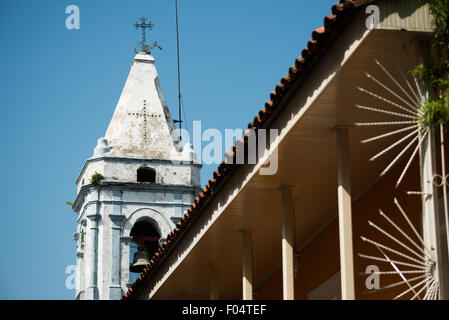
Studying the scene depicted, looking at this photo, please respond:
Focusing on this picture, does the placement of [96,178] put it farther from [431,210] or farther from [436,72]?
[431,210]

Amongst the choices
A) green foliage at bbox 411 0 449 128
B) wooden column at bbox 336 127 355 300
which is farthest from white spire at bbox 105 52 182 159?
green foliage at bbox 411 0 449 128

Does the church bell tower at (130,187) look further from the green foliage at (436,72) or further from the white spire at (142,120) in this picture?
the green foliage at (436,72)

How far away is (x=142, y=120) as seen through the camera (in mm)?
38344

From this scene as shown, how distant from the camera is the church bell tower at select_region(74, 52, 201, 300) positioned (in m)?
36.3

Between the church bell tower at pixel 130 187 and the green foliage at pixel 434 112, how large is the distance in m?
26.0

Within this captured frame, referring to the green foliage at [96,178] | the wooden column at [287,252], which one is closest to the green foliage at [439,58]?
the wooden column at [287,252]

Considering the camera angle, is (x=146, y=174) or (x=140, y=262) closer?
(x=140, y=262)

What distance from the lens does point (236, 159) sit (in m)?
13.3

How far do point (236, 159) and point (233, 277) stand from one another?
443 cm

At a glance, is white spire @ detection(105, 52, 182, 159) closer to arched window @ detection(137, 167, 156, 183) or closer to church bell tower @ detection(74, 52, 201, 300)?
church bell tower @ detection(74, 52, 201, 300)

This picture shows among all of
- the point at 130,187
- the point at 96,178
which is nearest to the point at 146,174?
the point at 130,187

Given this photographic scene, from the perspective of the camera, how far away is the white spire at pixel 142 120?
3819 centimetres

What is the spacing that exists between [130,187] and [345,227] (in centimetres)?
2610
